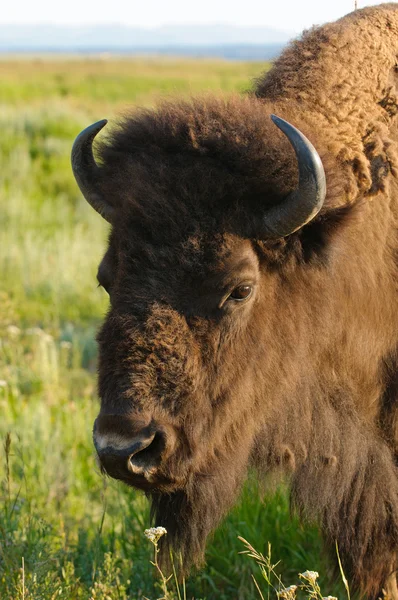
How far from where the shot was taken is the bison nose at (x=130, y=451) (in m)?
2.51

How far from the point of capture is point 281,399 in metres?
3.06

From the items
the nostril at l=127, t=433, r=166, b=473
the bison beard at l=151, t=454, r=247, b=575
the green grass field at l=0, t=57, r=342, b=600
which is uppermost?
the nostril at l=127, t=433, r=166, b=473

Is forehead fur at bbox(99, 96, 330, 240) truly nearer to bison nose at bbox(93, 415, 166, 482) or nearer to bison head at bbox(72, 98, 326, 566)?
bison head at bbox(72, 98, 326, 566)

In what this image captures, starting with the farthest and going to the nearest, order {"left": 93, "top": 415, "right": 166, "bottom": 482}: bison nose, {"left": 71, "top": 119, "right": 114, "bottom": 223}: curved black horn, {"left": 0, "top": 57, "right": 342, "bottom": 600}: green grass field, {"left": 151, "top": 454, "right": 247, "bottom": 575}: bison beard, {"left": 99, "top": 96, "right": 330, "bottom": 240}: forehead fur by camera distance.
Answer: {"left": 0, "top": 57, "right": 342, "bottom": 600}: green grass field < {"left": 71, "top": 119, "right": 114, "bottom": 223}: curved black horn < {"left": 151, "top": 454, "right": 247, "bottom": 575}: bison beard < {"left": 99, "top": 96, "right": 330, "bottom": 240}: forehead fur < {"left": 93, "top": 415, "right": 166, "bottom": 482}: bison nose

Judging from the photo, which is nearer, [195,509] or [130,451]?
[130,451]

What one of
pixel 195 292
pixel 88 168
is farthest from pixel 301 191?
pixel 88 168

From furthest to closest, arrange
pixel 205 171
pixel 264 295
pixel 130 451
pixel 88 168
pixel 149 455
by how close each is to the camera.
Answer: pixel 88 168 → pixel 264 295 → pixel 205 171 → pixel 149 455 → pixel 130 451

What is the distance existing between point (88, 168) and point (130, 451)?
127 centimetres

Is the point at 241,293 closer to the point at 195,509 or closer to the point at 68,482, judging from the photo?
the point at 195,509

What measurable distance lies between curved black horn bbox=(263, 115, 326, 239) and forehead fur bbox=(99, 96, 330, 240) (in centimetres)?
9

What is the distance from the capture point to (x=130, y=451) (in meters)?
2.50

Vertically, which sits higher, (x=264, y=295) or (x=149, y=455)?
(x=264, y=295)

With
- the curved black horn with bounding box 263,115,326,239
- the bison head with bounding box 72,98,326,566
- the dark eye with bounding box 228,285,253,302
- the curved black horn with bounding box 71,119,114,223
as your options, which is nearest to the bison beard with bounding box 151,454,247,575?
the bison head with bounding box 72,98,326,566

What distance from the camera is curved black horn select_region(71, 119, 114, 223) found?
10.3ft
